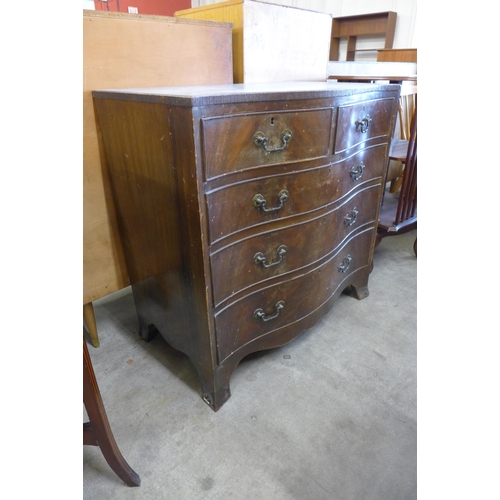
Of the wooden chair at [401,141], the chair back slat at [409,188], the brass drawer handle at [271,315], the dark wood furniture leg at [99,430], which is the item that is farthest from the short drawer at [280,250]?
the wooden chair at [401,141]

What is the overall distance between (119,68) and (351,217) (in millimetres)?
1026

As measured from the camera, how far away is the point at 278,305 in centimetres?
129

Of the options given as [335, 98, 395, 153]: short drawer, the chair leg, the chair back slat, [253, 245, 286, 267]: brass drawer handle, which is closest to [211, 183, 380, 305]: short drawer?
[253, 245, 286, 267]: brass drawer handle

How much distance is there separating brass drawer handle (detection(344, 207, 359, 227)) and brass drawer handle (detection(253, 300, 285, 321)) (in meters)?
0.45

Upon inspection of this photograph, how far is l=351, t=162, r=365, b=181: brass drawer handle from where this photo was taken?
1393 mm

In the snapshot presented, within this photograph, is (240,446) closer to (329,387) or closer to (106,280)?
(329,387)

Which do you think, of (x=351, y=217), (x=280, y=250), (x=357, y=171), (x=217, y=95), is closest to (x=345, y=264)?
(x=351, y=217)

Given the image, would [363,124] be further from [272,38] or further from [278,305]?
[278,305]

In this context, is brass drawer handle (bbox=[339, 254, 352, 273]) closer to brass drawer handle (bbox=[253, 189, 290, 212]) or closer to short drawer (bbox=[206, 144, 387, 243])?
short drawer (bbox=[206, 144, 387, 243])
